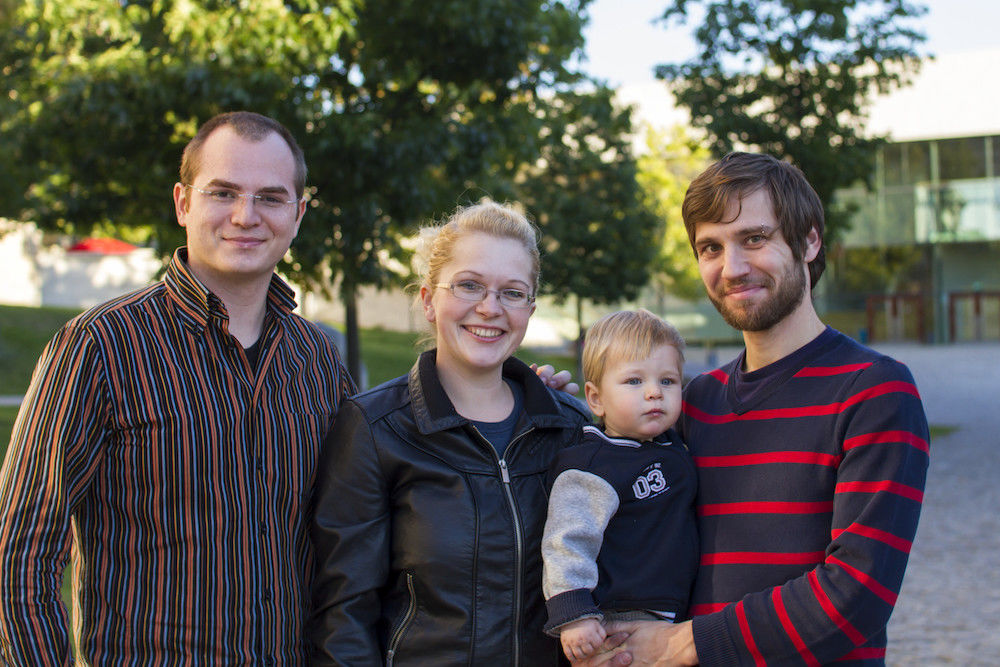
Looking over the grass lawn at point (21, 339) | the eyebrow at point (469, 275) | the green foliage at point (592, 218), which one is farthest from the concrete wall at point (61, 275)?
the eyebrow at point (469, 275)

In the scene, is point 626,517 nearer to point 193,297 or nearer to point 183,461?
point 183,461

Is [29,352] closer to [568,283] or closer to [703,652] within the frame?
[568,283]

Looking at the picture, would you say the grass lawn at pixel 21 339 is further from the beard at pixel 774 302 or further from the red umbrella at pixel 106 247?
the beard at pixel 774 302

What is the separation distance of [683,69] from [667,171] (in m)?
19.1

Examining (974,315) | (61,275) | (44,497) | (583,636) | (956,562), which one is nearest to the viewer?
(44,497)

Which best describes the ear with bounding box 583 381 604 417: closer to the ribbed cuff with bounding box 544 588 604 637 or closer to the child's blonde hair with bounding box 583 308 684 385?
the child's blonde hair with bounding box 583 308 684 385

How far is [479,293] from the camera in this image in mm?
2787

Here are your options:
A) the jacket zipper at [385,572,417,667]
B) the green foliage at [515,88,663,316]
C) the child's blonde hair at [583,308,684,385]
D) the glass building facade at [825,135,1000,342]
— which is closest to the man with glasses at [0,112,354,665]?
the jacket zipper at [385,572,417,667]

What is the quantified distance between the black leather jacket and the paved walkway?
3.94 meters

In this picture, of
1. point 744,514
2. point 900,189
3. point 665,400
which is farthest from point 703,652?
point 900,189

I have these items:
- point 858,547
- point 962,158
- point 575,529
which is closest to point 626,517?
point 575,529

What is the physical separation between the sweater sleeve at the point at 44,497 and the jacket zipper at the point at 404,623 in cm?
82

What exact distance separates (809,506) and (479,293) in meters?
1.08

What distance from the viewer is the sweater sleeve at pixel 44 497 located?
231 centimetres
